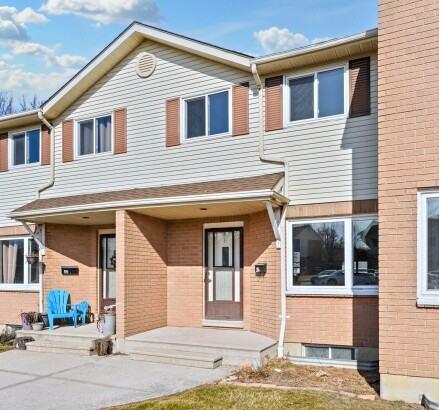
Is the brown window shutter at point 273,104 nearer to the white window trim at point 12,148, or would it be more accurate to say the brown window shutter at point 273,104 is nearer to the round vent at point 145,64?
the round vent at point 145,64

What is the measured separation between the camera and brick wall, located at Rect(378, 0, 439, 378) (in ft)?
21.0

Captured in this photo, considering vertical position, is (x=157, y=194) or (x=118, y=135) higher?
(x=118, y=135)

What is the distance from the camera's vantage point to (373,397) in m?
6.57

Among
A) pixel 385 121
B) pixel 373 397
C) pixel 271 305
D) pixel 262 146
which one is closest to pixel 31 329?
pixel 271 305

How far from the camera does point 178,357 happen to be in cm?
868

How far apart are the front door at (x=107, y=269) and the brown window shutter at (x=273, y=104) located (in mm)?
5363

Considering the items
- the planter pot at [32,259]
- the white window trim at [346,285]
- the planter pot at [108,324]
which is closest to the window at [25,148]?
the planter pot at [32,259]

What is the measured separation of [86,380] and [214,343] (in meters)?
2.42

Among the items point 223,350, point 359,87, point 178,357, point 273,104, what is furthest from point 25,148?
point 359,87

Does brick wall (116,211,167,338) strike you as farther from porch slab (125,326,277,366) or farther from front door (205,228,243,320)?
front door (205,228,243,320)

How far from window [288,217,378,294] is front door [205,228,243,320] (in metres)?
1.83

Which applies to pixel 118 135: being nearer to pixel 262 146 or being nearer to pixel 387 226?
pixel 262 146

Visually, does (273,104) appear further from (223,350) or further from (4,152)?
(4,152)

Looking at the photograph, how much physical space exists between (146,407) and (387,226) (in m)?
4.12
